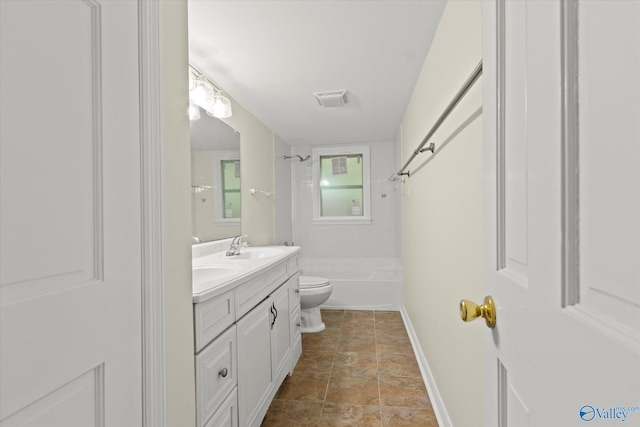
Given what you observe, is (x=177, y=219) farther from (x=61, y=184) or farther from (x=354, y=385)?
(x=354, y=385)

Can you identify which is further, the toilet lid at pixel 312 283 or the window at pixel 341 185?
the window at pixel 341 185

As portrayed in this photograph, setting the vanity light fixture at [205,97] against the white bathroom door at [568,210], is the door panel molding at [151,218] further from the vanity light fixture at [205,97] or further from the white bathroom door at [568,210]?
the vanity light fixture at [205,97]

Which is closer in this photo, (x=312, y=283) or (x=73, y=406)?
(x=73, y=406)

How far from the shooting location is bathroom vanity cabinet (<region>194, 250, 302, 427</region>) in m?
1.11

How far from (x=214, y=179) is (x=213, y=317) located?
1.31m

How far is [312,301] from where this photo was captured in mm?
2930

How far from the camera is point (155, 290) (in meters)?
0.79

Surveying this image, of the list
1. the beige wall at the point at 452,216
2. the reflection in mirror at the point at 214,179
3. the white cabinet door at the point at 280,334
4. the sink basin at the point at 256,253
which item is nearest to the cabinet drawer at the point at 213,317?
the white cabinet door at the point at 280,334

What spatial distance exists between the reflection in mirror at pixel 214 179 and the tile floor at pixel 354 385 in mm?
1163

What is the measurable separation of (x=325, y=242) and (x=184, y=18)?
347 cm

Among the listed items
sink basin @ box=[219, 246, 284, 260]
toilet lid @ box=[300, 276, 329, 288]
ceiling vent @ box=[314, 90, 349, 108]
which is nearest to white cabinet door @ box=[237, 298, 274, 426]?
sink basin @ box=[219, 246, 284, 260]

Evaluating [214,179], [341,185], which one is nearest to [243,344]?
[214,179]

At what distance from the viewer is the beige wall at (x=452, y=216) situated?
3.69ft

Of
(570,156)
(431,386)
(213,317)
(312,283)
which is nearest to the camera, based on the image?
(570,156)
